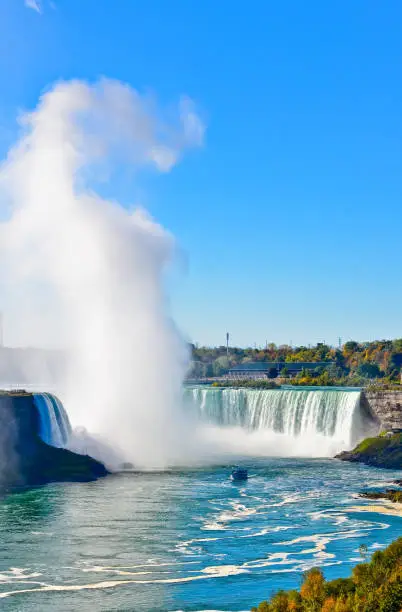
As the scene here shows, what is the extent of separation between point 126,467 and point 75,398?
18.8m

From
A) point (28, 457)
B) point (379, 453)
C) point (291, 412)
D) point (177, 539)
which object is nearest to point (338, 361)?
point (291, 412)

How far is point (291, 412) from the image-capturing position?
81625 millimetres

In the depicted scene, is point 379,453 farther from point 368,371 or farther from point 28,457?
point 368,371

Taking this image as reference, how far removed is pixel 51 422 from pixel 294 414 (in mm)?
25152

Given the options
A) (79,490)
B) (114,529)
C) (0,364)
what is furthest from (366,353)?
(114,529)

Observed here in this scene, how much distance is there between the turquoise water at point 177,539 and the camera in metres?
32.3

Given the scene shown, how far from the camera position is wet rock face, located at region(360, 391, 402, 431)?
74938mm

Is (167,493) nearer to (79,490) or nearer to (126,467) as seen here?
(79,490)

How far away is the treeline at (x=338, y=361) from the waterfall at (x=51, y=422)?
62.3 metres

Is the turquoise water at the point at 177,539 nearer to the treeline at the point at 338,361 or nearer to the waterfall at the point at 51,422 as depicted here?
the waterfall at the point at 51,422

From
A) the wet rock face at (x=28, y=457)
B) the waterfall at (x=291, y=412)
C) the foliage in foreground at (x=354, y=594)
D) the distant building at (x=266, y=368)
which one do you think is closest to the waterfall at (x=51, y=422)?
the wet rock face at (x=28, y=457)

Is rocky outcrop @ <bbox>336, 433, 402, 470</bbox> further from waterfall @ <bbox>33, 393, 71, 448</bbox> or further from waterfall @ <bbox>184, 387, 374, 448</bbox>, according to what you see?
waterfall @ <bbox>33, 393, 71, 448</bbox>

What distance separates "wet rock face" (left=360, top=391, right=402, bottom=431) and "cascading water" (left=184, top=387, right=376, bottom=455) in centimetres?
77

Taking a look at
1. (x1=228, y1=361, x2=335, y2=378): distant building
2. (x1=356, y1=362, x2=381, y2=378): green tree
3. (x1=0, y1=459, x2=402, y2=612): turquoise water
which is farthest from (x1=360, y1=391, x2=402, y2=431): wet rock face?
(x1=228, y1=361, x2=335, y2=378): distant building
